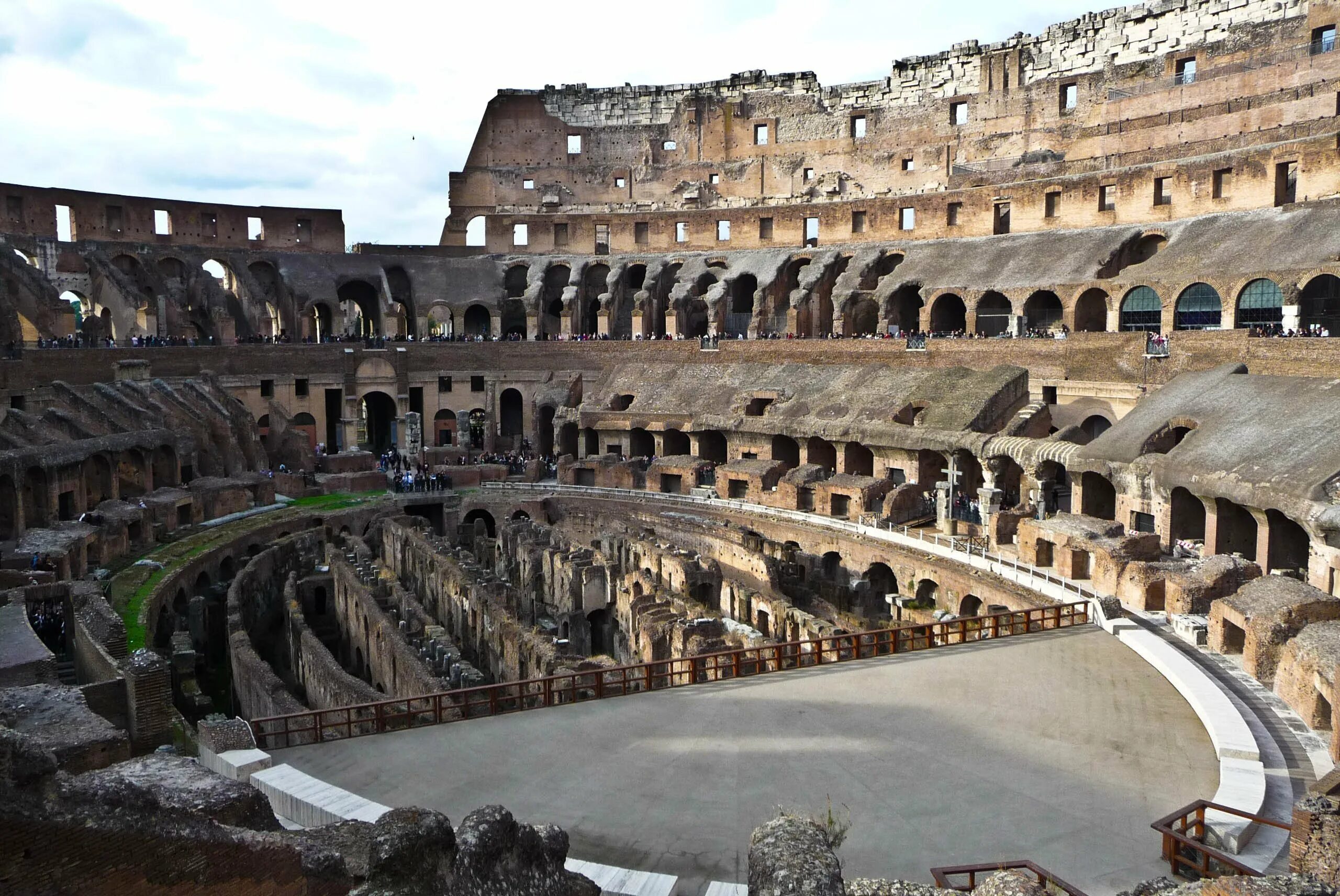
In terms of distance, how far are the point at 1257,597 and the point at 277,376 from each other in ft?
122

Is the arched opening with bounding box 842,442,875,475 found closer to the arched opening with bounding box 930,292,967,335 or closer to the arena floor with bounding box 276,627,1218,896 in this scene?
the arched opening with bounding box 930,292,967,335

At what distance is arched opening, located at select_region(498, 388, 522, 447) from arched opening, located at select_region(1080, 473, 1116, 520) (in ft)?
90.1

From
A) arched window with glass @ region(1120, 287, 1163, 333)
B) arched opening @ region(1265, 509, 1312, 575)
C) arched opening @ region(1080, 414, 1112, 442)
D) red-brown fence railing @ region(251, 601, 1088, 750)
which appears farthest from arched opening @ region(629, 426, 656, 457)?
arched opening @ region(1265, 509, 1312, 575)

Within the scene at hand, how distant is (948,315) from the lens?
134 feet

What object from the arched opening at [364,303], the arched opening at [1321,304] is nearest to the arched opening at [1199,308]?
the arched opening at [1321,304]

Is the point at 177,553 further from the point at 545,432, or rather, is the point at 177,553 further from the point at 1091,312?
the point at 1091,312

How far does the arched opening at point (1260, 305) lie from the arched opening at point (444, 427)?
31.1 m

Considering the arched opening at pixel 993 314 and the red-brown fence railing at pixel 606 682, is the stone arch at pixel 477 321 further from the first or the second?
the red-brown fence railing at pixel 606 682

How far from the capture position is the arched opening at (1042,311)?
37.1 m

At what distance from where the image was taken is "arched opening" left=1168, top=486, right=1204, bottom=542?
22547 millimetres

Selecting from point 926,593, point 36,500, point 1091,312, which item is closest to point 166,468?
point 36,500

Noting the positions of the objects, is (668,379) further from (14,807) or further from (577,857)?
(14,807)

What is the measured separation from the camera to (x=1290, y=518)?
1884cm

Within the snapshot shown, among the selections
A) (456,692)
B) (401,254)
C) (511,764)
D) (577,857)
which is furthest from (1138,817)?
(401,254)
